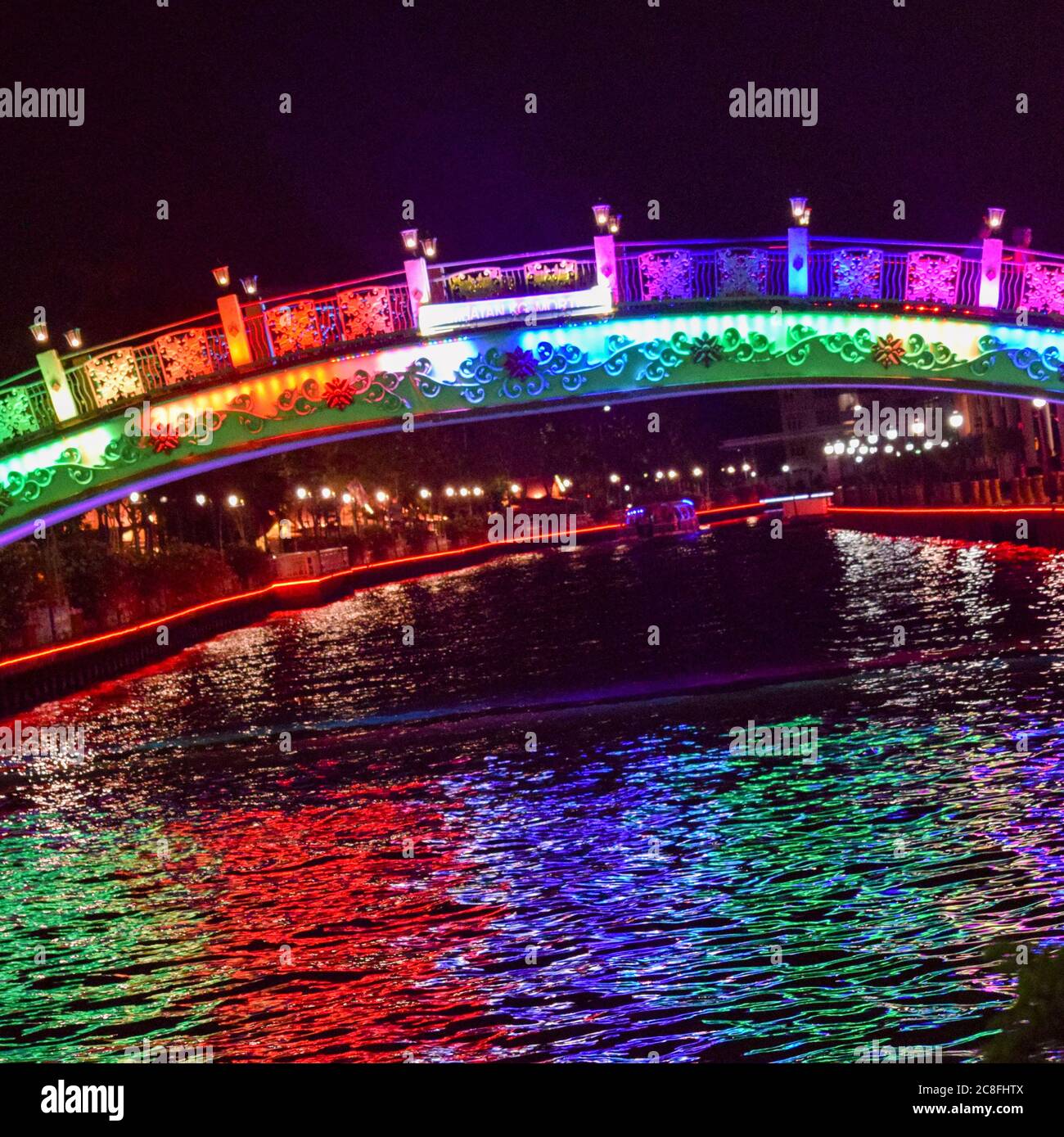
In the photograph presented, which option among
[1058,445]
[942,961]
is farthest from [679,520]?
[942,961]

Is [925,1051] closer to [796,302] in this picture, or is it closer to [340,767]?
[340,767]

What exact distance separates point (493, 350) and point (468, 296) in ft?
3.46

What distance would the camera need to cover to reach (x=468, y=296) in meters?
23.0

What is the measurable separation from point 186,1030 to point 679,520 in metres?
71.3

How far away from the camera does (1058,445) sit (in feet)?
194

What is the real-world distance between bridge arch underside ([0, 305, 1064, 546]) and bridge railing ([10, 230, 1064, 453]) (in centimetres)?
31

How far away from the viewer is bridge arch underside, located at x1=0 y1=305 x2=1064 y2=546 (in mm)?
22844

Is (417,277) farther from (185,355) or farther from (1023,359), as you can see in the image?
(1023,359)

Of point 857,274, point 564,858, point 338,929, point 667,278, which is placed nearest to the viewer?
point 338,929

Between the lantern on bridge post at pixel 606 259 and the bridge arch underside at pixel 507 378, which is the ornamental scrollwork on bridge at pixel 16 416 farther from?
the lantern on bridge post at pixel 606 259

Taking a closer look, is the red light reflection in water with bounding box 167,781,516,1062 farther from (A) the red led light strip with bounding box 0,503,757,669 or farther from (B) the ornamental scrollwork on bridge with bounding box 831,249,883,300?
(A) the red led light strip with bounding box 0,503,757,669

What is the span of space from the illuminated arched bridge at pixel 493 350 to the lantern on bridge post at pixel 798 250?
0.03 metres

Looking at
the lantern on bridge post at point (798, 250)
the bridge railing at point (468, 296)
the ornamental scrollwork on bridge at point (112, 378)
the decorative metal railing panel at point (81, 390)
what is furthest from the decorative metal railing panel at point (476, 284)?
the decorative metal railing panel at point (81, 390)

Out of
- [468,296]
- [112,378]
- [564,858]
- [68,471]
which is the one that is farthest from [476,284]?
[564,858]
